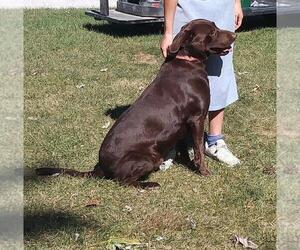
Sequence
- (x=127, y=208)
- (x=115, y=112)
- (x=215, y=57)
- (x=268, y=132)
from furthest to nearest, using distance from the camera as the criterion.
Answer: (x=115, y=112) → (x=268, y=132) → (x=215, y=57) → (x=127, y=208)

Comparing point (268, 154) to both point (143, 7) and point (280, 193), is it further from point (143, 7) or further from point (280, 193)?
point (143, 7)

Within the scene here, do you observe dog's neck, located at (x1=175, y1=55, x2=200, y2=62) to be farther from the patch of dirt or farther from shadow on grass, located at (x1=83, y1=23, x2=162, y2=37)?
shadow on grass, located at (x1=83, y1=23, x2=162, y2=37)

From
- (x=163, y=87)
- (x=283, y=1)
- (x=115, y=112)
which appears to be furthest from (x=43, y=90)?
(x=283, y=1)

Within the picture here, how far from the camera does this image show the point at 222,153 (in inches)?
205

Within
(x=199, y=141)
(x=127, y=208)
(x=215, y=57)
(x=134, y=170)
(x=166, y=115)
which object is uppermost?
(x=215, y=57)

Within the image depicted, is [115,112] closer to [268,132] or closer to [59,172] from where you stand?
[268,132]

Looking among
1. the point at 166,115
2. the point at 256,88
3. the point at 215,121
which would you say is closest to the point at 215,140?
the point at 215,121

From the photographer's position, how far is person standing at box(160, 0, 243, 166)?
4877 millimetres

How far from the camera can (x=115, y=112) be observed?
21.4 ft

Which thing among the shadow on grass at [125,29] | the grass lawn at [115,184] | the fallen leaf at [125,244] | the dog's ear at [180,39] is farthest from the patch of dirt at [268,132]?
the shadow on grass at [125,29]

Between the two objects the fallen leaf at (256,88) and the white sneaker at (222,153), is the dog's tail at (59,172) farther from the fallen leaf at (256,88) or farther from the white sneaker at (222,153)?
the fallen leaf at (256,88)

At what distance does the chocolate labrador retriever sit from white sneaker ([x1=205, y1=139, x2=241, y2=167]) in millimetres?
360

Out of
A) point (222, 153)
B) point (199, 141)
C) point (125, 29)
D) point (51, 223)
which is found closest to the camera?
point (51, 223)

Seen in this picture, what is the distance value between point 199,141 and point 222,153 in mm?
444
